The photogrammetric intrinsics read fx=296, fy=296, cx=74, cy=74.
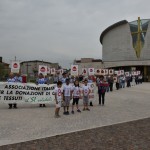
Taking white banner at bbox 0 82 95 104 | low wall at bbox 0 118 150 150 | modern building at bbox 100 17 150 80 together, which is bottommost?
low wall at bbox 0 118 150 150

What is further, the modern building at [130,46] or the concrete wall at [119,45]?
A: the concrete wall at [119,45]

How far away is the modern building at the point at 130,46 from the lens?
87562 millimetres

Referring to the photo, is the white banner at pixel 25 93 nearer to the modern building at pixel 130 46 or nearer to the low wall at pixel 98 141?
the low wall at pixel 98 141

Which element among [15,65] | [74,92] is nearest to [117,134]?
[74,92]

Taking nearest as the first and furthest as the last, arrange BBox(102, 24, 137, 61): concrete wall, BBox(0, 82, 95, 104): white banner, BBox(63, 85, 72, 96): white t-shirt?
BBox(63, 85, 72, 96): white t-shirt < BBox(0, 82, 95, 104): white banner < BBox(102, 24, 137, 61): concrete wall

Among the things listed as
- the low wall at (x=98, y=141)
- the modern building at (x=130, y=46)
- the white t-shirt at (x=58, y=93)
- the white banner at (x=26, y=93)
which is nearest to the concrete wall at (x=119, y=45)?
the modern building at (x=130, y=46)

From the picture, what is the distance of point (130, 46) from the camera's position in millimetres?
91938

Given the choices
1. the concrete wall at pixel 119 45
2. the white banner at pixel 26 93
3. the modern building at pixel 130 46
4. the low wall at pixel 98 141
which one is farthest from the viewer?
the concrete wall at pixel 119 45

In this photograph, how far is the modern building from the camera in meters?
87.6

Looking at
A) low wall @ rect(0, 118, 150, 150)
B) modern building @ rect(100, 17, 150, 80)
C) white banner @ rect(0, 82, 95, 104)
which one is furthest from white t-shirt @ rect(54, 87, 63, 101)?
modern building @ rect(100, 17, 150, 80)

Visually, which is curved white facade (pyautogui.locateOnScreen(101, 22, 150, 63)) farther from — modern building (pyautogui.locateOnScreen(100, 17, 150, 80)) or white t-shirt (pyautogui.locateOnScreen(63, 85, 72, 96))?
white t-shirt (pyautogui.locateOnScreen(63, 85, 72, 96))

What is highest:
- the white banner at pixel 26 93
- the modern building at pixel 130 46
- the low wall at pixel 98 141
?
the modern building at pixel 130 46

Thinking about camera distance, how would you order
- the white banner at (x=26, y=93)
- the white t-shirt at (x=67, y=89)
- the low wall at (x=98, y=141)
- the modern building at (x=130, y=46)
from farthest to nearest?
the modern building at (x=130, y=46), the white banner at (x=26, y=93), the white t-shirt at (x=67, y=89), the low wall at (x=98, y=141)

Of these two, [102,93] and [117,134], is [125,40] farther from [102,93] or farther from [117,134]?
[117,134]
